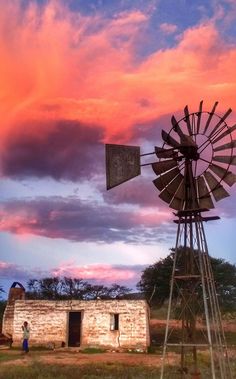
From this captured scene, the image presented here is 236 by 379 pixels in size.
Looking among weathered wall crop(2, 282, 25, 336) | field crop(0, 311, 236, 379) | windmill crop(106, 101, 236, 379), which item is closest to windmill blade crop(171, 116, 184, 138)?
windmill crop(106, 101, 236, 379)

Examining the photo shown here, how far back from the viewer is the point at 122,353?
2541cm

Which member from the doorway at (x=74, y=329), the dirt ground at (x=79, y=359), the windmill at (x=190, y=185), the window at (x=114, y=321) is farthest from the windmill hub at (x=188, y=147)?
the doorway at (x=74, y=329)

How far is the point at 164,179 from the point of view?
13109mm

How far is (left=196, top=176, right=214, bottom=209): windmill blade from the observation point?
1296 cm

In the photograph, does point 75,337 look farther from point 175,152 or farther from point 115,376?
point 175,152

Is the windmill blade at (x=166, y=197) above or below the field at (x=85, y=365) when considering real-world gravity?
above

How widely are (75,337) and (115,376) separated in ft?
46.1

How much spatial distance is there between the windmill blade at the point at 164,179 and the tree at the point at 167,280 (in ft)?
118

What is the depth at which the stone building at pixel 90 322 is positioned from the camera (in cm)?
2672

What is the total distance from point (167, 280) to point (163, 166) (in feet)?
119

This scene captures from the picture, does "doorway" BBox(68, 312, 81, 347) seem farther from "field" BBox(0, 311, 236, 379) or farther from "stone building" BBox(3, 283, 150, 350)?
"field" BBox(0, 311, 236, 379)

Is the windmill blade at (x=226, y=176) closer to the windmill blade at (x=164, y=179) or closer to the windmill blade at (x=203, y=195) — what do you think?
the windmill blade at (x=203, y=195)

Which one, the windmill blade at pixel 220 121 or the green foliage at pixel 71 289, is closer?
the windmill blade at pixel 220 121

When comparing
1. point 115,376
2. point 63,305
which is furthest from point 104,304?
point 115,376
